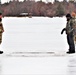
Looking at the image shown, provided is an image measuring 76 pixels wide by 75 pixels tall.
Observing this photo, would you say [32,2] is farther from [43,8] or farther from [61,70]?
[61,70]

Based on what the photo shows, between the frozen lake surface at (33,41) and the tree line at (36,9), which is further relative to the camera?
the tree line at (36,9)

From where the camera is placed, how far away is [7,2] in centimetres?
16200

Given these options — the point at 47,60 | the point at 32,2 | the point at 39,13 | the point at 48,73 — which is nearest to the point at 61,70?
the point at 48,73

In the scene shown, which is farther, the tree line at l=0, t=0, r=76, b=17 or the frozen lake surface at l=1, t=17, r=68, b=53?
the tree line at l=0, t=0, r=76, b=17

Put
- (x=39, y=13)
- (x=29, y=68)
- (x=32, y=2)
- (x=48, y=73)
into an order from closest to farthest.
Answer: (x=48, y=73), (x=29, y=68), (x=39, y=13), (x=32, y=2)

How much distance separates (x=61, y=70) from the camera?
969 centimetres

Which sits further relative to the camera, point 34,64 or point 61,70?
point 34,64

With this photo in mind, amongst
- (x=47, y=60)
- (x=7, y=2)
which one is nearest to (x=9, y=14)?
(x=7, y=2)

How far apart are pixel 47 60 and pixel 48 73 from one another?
→ 271 centimetres

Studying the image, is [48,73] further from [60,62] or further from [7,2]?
[7,2]

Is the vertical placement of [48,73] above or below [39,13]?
above

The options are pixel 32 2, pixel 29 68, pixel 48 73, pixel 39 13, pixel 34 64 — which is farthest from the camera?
pixel 32 2

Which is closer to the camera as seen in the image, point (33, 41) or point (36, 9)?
point (33, 41)

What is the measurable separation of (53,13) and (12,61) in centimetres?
14304
